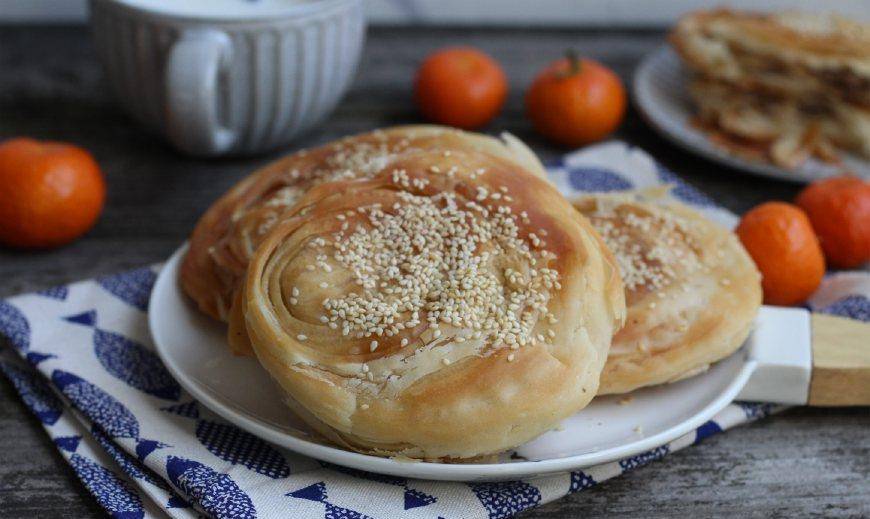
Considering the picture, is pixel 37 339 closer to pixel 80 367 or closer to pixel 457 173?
pixel 80 367

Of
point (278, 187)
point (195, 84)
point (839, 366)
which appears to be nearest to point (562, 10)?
point (195, 84)

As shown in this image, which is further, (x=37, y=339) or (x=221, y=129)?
(x=221, y=129)

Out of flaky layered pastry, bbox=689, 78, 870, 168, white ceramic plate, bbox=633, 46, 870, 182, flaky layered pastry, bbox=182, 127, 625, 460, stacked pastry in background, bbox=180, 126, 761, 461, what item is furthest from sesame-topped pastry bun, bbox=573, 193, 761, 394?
flaky layered pastry, bbox=689, 78, 870, 168

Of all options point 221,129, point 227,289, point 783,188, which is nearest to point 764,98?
point 783,188

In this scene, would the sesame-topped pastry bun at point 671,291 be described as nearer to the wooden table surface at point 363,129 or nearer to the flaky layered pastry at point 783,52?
the wooden table surface at point 363,129

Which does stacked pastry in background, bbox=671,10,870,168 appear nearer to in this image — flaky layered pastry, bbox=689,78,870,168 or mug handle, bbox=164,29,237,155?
flaky layered pastry, bbox=689,78,870,168

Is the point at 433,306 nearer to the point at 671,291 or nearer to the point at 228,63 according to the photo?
the point at 671,291

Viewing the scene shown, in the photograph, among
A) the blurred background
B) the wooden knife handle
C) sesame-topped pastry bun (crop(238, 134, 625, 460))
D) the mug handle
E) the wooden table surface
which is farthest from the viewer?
the blurred background

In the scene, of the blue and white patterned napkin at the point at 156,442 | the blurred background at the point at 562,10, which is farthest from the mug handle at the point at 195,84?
the blurred background at the point at 562,10
